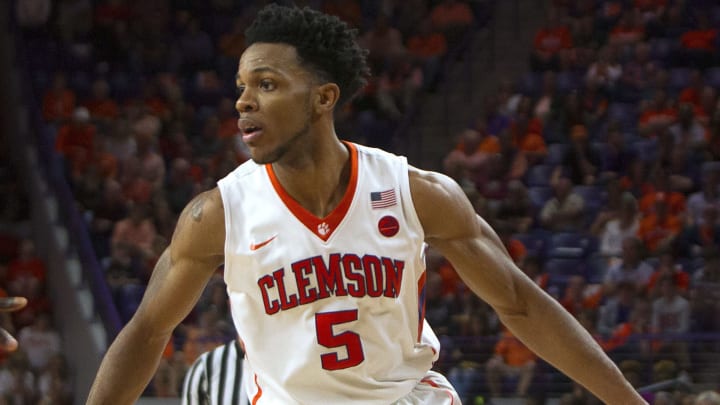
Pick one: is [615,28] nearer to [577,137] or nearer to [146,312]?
[577,137]

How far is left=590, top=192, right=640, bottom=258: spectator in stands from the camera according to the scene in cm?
909

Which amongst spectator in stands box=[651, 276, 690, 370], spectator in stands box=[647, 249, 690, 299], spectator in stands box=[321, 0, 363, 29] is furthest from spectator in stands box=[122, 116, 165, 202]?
spectator in stands box=[651, 276, 690, 370]

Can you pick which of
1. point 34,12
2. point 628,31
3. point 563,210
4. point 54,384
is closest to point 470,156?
point 563,210

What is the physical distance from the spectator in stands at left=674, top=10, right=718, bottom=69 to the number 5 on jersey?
785cm

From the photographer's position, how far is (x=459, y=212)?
3.62m

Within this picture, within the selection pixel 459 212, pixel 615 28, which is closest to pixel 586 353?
pixel 459 212

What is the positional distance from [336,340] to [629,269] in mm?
5714

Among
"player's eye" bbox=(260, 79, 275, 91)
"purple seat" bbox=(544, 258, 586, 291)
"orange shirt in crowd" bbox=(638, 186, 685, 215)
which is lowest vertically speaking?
"purple seat" bbox=(544, 258, 586, 291)

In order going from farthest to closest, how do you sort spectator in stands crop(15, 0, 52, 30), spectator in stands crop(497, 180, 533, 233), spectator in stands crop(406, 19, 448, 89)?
spectator in stands crop(15, 0, 52, 30) → spectator in stands crop(406, 19, 448, 89) → spectator in stands crop(497, 180, 533, 233)

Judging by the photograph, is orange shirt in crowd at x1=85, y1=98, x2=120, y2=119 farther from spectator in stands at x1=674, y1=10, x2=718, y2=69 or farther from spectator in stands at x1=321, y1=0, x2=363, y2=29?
spectator in stands at x1=674, y1=10, x2=718, y2=69

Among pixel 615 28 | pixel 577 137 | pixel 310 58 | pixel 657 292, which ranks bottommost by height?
pixel 657 292

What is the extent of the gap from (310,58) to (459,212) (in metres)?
0.63

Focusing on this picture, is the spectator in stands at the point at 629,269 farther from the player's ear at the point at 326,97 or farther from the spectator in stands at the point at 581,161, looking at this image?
the player's ear at the point at 326,97

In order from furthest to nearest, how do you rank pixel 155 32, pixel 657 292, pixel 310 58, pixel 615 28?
pixel 155 32 < pixel 615 28 < pixel 657 292 < pixel 310 58
